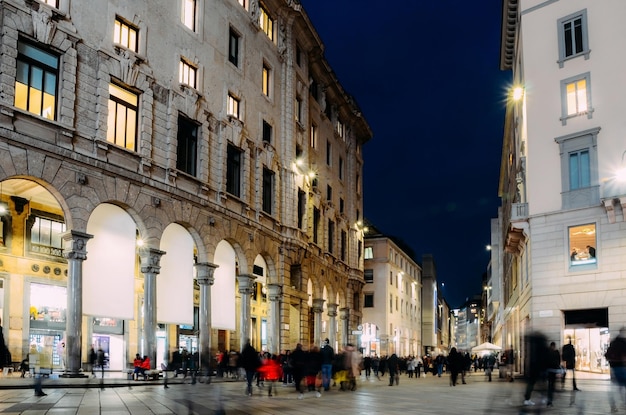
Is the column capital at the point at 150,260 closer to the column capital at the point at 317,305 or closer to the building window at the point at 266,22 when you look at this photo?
the building window at the point at 266,22

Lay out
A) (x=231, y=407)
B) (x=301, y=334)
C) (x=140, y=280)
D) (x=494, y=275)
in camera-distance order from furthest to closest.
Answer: (x=494, y=275), (x=301, y=334), (x=140, y=280), (x=231, y=407)

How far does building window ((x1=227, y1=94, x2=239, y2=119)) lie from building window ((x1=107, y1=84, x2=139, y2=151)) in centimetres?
759

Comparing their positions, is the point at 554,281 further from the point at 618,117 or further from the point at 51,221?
the point at 51,221

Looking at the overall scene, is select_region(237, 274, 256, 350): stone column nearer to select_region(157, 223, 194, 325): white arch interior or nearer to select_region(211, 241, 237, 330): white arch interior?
select_region(211, 241, 237, 330): white arch interior

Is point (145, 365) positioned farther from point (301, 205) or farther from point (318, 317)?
point (318, 317)

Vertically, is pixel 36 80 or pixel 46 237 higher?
pixel 36 80

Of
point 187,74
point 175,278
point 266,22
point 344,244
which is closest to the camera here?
point 175,278

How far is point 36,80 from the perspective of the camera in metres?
23.1

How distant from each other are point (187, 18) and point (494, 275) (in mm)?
61773

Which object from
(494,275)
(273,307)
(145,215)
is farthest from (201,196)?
(494,275)

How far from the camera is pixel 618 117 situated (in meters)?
32.2

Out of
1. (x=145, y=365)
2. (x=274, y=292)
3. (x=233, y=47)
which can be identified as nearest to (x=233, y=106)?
(x=233, y=47)

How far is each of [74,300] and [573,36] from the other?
2532cm

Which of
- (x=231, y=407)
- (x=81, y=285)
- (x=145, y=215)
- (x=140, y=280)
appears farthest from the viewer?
(x=140, y=280)
